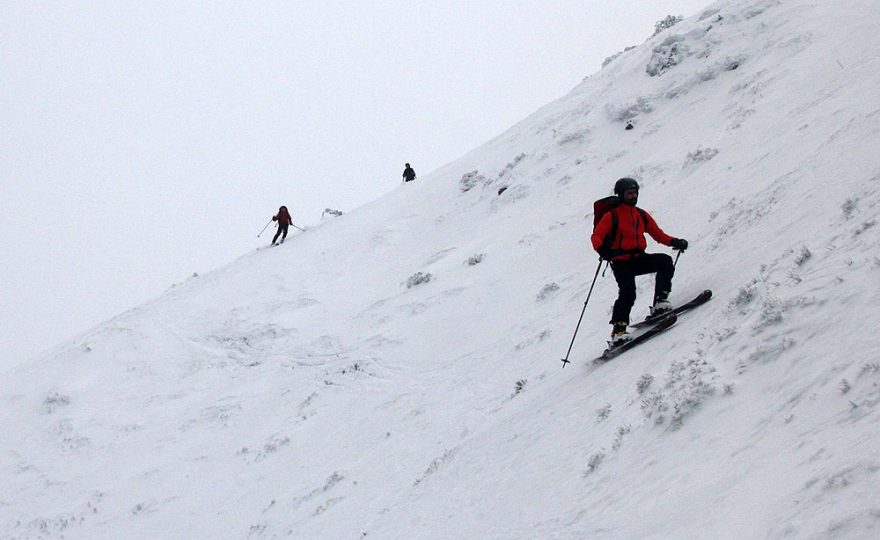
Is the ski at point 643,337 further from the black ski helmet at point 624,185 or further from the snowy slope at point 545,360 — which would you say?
the black ski helmet at point 624,185

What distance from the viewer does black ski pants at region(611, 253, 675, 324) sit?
973 cm

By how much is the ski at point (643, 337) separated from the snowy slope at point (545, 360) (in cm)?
27

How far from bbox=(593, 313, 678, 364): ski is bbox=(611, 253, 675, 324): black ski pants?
353 mm

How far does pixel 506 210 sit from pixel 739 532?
20.6 meters

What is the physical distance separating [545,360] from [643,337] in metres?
2.85

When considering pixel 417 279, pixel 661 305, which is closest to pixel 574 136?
pixel 417 279

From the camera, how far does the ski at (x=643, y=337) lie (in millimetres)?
9383

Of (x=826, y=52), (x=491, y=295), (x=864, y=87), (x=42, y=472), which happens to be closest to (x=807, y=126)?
(x=864, y=87)

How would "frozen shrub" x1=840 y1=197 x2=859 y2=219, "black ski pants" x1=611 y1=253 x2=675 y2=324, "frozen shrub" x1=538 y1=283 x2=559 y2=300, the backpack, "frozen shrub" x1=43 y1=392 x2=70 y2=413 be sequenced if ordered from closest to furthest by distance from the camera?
"frozen shrub" x1=840 y1=197 x2=859 y2=219
"black ski pants" x1=611 y1=253 x2=675 y2=324
the backpack
"frozen shrub" x1=538 y1=283 x2=559 y2=300
"frozen shrub" x1=43 y1=392 x2=70 y2=413

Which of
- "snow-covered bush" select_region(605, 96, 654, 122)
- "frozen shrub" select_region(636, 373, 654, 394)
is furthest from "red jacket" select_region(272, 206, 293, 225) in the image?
"frozen shrub" select_region(636, 373, 654, 394)

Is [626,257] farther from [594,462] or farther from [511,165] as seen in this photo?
[511,165]

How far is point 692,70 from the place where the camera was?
25.1 meters

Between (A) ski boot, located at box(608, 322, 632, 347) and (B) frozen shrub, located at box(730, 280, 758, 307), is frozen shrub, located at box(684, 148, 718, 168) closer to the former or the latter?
(A) ski boot, located at box(608, 322, 632, 347)

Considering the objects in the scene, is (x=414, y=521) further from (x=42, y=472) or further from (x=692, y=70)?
(x=692, y=70)
